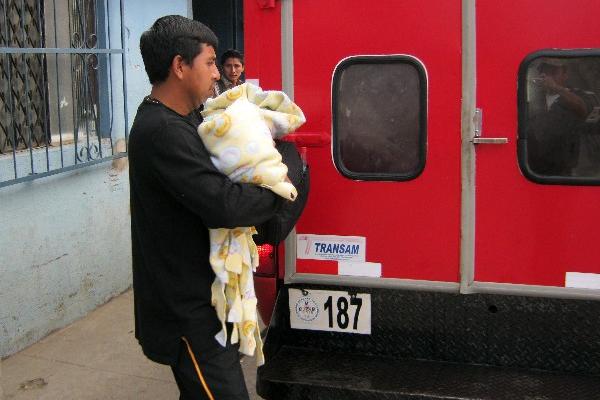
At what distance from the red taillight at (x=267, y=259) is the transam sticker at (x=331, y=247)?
12 centimetres

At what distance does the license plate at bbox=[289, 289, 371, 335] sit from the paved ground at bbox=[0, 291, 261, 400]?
1199 millimetres

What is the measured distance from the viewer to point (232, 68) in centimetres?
703

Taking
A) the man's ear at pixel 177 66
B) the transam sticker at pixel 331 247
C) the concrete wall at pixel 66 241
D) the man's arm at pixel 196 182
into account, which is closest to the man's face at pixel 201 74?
the man's ear at pixel 177 66

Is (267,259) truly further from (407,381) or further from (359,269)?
(407,381)

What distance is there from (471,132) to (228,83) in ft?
14.0

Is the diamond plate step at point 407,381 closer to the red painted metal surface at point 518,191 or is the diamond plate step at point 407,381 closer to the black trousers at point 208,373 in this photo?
the red painted metal surface at point 518,191

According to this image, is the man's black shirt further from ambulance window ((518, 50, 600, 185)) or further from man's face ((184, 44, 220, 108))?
ambulance window ((518, 50, 600, 185))

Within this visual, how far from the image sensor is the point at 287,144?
273cm

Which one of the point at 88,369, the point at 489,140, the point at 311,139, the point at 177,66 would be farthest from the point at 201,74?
the point at 88,369

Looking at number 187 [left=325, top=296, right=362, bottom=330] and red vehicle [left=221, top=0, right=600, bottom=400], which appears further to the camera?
number 187 [left=325, top=296, right=362, bottom=330]

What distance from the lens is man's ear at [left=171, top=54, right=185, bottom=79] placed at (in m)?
2.38

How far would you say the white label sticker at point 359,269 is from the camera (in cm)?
309

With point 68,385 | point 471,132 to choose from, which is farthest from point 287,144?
point 68,385

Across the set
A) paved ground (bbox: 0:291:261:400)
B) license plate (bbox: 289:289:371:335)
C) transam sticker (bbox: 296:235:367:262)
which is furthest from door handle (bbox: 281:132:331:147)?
paved ground (bbox: 0:291:261:400)
